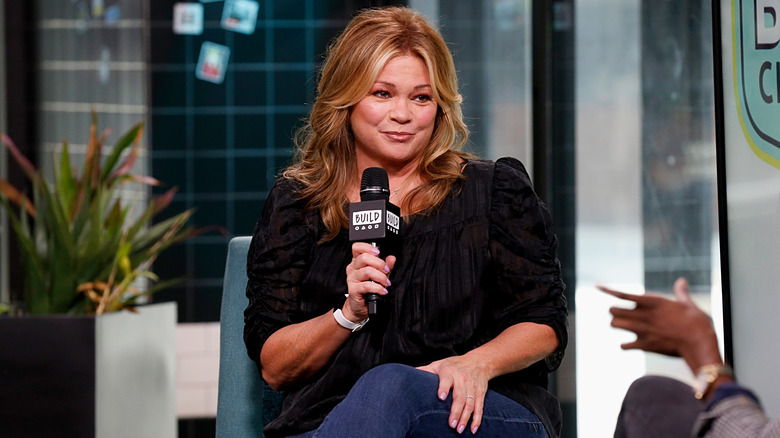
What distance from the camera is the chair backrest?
1.71 m

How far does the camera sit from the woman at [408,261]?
4.84ft

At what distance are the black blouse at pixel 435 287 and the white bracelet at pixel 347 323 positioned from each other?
75mm

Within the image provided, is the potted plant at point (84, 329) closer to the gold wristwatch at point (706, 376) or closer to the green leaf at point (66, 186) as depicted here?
the green leaf at point (66, 186)

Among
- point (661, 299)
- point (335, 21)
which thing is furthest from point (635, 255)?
point (335, 21)

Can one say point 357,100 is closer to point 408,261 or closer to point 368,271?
point 408,261

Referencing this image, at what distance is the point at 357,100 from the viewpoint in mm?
1643

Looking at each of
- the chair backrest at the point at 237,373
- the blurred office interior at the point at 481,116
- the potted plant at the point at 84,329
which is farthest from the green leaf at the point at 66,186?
the chair backrest at the point at 237,373

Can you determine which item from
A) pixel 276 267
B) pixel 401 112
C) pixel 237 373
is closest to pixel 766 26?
pixel 401 112

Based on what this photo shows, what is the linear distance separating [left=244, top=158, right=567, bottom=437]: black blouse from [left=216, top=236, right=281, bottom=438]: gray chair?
0.39 feet

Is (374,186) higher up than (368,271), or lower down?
higher up

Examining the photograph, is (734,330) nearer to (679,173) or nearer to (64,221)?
(679,173)

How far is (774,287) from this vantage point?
1.27m

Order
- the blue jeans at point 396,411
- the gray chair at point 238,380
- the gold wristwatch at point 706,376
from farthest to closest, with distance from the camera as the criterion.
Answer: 1. the gray chair at point 238,380
2. the blue jeans at point 396,411
3. the gold wristwatch at point 706,376

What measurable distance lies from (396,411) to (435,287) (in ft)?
1.26
